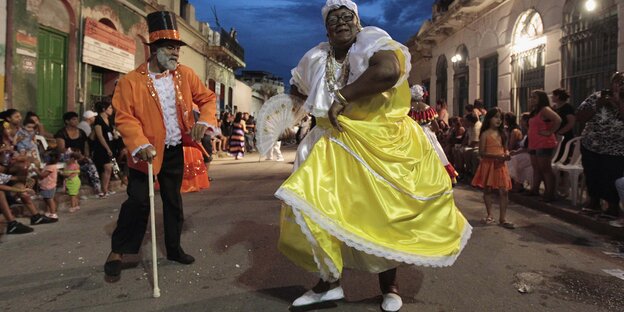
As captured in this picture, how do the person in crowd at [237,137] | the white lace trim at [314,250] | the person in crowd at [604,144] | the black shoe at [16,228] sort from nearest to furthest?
1. the white lace trim at [314,250]
2. the black shoe at [16,228]
3. the person in crowd at [604,144]
4. the person in crowd at [237,137]

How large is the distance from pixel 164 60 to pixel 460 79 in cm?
1764

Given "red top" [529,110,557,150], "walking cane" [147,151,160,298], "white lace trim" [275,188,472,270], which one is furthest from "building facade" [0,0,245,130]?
"red top" [529,110,557,150]

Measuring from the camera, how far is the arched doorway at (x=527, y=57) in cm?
1305

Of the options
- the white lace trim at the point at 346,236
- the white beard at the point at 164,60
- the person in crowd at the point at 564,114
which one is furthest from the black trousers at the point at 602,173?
the white beard at the point at 164,60

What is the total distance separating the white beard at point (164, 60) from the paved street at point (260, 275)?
172 cm

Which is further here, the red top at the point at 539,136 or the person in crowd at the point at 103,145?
the person in crowd at the point at 103,145

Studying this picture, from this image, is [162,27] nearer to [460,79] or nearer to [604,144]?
[604,144]

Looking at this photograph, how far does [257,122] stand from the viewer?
3416 millimetres

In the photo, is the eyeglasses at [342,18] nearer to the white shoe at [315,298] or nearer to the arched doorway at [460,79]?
the white shoe at [315,298]

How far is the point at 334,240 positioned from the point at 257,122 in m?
1.15

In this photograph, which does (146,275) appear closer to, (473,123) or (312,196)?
(312,196)

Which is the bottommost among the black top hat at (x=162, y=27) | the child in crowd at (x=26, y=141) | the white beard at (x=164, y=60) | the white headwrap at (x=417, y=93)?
the child in crowd at (x=26, y=141)

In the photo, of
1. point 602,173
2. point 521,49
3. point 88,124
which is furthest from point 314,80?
point 521,49

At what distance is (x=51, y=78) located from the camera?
1068 cm
